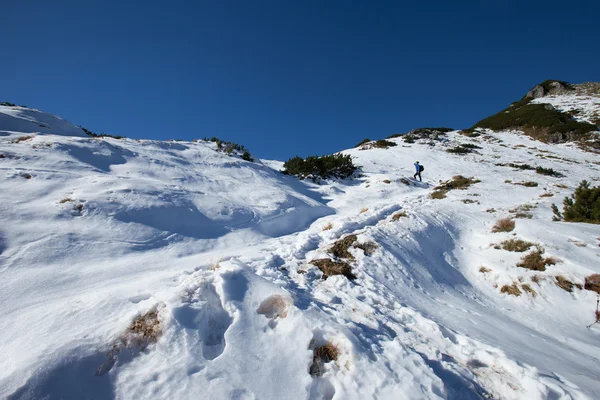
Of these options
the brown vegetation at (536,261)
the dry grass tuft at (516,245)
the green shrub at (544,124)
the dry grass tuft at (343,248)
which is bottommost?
the brown vegetation at (536,261)

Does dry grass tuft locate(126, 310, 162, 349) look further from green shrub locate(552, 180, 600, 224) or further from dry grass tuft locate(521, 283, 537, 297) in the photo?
green shrub locate(552, 180, 600, 224)

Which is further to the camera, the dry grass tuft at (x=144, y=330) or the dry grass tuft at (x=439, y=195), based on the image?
the dry grass tuft at (x=439, y=195)

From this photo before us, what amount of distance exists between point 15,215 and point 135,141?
27.2ft

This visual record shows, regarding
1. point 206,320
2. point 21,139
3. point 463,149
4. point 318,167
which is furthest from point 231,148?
point 463,149

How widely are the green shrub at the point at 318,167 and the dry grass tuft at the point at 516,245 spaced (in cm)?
1036

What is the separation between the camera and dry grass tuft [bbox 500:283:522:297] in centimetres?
532

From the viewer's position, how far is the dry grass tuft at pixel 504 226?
763 cm

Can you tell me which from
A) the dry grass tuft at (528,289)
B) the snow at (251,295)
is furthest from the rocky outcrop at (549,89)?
the dry grass tuft at (528,289)

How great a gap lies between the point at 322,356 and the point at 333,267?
225cm

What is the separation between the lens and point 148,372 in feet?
7.35

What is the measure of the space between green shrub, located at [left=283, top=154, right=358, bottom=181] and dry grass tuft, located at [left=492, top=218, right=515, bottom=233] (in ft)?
31.3

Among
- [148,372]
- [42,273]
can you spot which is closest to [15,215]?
[42,273]

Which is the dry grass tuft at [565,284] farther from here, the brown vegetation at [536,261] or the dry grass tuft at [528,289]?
the dry grass tuft at [528,289]

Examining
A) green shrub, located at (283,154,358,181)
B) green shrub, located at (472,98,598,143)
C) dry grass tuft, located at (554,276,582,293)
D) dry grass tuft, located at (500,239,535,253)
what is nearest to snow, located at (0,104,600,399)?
dry grass tuft, located at (554,276,582,293)
